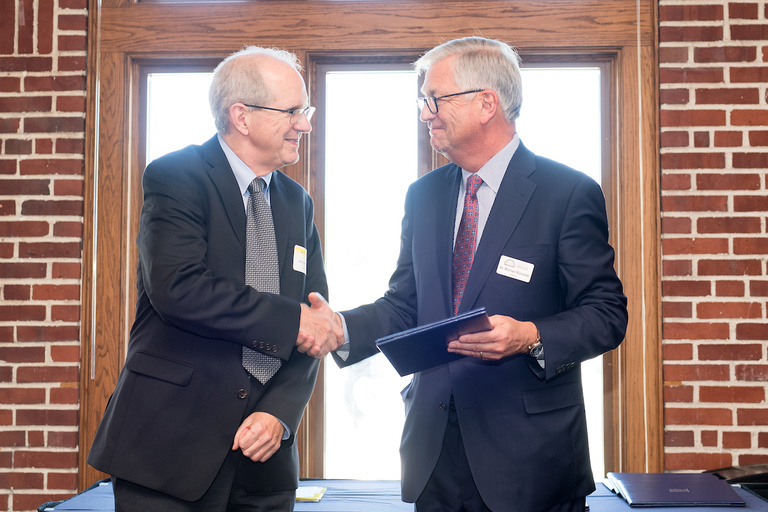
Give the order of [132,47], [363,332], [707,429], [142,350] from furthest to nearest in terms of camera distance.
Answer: [132,47] → [707,429] → [363,332] → [142,350]

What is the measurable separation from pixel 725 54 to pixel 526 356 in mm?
2034

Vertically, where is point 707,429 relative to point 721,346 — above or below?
below

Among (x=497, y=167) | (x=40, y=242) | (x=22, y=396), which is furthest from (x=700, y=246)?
(x=22, y=396)

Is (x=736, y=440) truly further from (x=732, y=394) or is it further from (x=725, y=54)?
(x=725, y=54)

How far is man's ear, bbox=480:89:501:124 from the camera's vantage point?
6.28 feet

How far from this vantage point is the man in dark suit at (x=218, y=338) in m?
1.57

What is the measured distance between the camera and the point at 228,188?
1770 millimetres

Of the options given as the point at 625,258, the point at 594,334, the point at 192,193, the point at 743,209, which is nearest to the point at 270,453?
the point at 192,193

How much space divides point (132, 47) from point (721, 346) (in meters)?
2.96

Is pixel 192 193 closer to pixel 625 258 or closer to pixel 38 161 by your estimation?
pixel 38 161

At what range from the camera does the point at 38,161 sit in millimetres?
3014

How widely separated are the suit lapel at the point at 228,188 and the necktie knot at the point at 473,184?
2.09ft

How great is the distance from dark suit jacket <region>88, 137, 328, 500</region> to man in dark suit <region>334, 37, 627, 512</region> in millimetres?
387

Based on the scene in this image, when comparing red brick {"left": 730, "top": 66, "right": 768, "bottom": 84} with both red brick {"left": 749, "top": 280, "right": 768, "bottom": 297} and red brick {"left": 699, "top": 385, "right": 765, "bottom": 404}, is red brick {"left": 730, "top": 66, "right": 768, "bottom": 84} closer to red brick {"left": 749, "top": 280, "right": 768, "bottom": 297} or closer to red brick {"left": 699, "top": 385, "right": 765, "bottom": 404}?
red brick {"left": 749, "top": 280, "right": 768, "bottom": 297}
